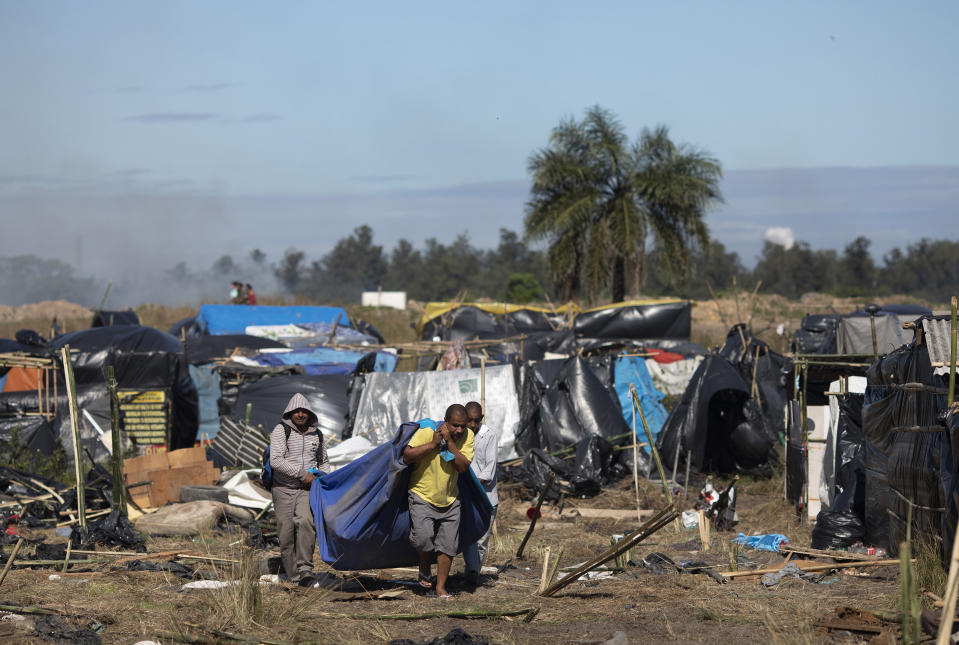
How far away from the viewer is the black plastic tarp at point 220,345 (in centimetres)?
1788

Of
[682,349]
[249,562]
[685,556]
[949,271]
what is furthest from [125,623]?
[949,271]

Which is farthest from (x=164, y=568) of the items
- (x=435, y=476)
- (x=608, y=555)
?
(x=608, y=555)

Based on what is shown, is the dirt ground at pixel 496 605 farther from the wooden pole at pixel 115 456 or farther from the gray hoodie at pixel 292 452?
the wooden pole at pixel 115 456

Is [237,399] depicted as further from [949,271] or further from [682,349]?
[949,271]

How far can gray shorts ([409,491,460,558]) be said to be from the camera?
24.6 ft

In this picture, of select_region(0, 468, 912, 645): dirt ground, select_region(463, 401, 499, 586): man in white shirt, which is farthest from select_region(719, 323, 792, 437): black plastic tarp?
select_region(463, 401, 499, 586): man in white shirt

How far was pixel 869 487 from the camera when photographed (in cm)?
905

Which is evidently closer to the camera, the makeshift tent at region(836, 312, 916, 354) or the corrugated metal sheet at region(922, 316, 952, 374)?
the corrugated metal sheet at region(922, 316, 952, 374)

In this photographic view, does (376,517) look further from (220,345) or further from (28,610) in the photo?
(220,345)

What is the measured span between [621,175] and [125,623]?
20.4 m

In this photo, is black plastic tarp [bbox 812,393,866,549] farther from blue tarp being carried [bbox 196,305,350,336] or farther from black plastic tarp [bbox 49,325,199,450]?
blue tarp being carried [bbox 196,305,350,336]

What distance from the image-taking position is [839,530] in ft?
30.0

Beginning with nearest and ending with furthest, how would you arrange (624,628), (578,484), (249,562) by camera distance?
(624,628)
(249,562)
(578,484)

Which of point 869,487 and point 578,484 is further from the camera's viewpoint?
point 578,484
